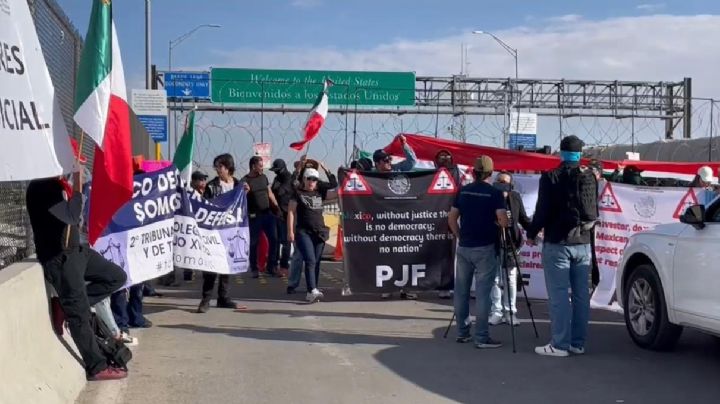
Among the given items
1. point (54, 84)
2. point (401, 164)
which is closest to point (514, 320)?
point (401, 164)

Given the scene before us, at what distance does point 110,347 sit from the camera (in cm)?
659

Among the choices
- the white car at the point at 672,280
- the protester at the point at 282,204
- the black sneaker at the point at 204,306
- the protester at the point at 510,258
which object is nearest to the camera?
the white car at the point at 672,280

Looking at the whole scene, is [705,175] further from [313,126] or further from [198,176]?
[198,176]

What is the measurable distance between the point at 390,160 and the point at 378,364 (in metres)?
4.87

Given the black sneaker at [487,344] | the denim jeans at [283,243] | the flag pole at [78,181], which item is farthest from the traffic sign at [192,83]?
the flag pole at [78,181]

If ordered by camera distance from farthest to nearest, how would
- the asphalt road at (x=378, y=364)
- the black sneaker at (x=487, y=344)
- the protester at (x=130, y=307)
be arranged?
the protester at (x=130, y=307)
the black sneaker at (x=487, y=344)
the asphalt road at (x=378, y=364)

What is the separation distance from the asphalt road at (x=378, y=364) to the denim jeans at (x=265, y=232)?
3235 mm

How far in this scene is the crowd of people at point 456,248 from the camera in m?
5.91

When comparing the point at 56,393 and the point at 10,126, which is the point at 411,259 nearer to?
the point at 56,393

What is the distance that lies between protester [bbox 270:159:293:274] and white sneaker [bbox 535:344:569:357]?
22.2 ft

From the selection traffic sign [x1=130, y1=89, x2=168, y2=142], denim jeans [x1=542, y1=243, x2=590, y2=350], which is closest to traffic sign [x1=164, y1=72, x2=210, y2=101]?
traffic sign [x1=130, y1=89, x2=168, y2=142]

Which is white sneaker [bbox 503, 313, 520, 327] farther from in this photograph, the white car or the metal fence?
the metal fence

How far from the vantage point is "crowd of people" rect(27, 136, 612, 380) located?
591 centimetres

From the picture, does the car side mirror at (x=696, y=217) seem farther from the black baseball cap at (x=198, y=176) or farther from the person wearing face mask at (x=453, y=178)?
the black baseball cap at (x=198, y=176)
